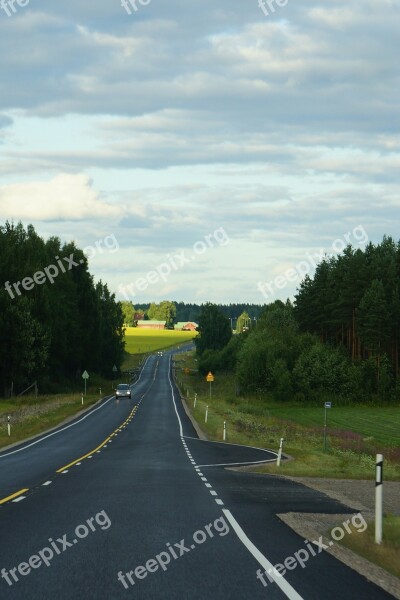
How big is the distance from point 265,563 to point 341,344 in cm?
10466

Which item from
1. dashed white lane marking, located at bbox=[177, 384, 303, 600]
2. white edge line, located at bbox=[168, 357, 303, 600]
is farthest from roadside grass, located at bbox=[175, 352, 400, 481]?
white edge line, located at bbox=[168, 357, 303, 600]

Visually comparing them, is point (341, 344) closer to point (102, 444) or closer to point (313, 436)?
point (313, 436)

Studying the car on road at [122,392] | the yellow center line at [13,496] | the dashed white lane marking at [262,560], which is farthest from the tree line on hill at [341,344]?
the dashed white lane marking at [262,560]

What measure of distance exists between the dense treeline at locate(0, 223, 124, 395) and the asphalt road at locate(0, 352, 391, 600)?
5157 cm

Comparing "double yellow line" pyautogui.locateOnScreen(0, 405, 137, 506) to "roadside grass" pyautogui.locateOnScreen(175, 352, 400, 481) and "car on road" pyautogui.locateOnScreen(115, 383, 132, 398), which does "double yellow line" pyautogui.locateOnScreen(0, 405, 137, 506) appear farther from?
"car on road" pyautogui.locateOnScreen(115, 383, 132, 398)

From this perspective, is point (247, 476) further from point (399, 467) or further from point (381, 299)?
point (381, 299)

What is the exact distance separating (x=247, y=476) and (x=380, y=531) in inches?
511

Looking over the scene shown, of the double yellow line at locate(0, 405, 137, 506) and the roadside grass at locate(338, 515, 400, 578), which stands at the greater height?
the roadside grass at locate(338, 515, 400, 578)

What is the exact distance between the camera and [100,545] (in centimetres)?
1123

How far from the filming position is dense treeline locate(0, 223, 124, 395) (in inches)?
3140

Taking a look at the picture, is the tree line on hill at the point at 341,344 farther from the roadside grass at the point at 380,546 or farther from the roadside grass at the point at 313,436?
the roadside grass at the point at 380,546

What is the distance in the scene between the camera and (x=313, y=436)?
53.4m

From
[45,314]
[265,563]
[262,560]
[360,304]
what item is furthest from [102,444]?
[360,304]

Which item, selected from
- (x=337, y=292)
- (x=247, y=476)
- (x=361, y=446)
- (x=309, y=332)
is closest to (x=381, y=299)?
(x=337, y=292)
